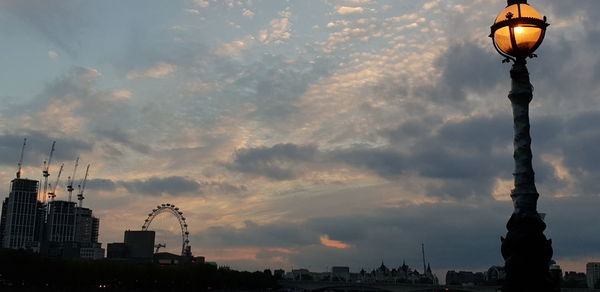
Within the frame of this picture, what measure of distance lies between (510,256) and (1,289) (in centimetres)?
14037

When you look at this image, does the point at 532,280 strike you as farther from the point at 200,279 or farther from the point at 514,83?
the point at 200,279

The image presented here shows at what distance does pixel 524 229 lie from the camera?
31.9 feet

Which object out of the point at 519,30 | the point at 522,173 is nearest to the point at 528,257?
the point at 522,173

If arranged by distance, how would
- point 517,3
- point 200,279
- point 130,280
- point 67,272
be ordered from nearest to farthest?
1. point 517,3
2. point 67,272
3. point 130,280
4. point 200,279

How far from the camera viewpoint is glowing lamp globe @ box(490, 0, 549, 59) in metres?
9.93

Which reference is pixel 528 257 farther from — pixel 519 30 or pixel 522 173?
pixel 519 30

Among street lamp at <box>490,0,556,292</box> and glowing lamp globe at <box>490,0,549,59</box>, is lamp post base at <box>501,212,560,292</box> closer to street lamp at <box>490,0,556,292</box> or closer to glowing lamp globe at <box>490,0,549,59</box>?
street lamp at <box>490,0,556,292</box>

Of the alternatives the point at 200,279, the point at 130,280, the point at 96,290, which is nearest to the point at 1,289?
the point at 96,290

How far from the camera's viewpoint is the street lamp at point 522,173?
9.59m

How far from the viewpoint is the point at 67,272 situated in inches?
5861

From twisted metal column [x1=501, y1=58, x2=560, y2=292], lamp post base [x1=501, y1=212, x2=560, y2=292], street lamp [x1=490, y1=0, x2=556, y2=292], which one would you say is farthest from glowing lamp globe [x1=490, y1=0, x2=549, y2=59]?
lamp post base [x1=501, y1=212, x2=560, y2=292]

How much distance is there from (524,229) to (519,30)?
324 centimetres

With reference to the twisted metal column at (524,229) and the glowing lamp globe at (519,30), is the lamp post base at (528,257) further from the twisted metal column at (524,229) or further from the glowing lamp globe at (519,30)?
the glowing lamp globe at (519,30)

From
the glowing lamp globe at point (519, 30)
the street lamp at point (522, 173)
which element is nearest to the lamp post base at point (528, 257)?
the street lamp at point (522, 173)
